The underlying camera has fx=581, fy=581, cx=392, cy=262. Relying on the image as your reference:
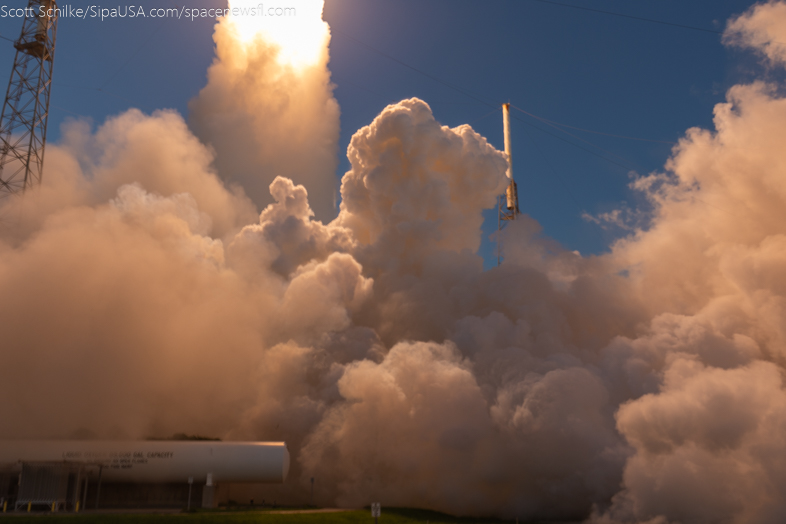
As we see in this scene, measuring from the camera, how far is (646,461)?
55688 millimetres

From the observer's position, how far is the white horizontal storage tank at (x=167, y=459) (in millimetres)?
65500

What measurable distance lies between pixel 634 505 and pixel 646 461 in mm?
4462

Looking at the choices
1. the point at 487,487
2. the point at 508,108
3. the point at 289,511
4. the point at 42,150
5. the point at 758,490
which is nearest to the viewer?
the point at 758,490

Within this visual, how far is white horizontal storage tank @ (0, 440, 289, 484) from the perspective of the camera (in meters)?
65.5

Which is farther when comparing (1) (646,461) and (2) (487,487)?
(2) (487,487)

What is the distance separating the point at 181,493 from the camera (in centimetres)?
6775

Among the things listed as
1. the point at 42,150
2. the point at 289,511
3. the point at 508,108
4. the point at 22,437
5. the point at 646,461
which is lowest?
the point at 289,511

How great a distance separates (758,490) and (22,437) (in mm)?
77465

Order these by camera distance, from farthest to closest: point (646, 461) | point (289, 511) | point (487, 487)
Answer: point (487, 487)
point (289, 511)
point (646, 461)

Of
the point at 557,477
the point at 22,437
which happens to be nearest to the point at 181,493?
the point at 22,437

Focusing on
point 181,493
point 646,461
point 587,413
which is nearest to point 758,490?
point 646,461

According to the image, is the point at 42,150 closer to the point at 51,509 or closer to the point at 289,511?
the point at 51,509

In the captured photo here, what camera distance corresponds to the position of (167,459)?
216ft

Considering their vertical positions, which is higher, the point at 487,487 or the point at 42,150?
the point at 42,150
